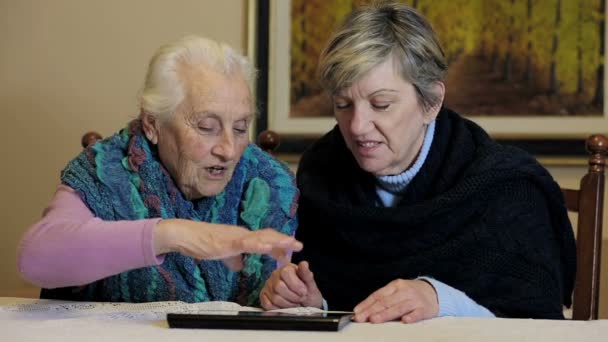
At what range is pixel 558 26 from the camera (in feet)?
9.09

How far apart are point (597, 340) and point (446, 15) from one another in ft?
5.86

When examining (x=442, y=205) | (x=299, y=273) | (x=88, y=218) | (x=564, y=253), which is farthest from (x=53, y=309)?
(x=564, y=253)

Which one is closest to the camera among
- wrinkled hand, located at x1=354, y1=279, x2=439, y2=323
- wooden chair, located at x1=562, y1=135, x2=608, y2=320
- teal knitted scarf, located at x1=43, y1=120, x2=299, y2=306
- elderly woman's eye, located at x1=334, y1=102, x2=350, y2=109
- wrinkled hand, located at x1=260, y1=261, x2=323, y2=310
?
wrinkled hand, located at x1=354, y1=279, x2=439, y2=323

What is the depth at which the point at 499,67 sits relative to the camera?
2834mm

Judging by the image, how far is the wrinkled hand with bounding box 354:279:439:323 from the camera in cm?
139

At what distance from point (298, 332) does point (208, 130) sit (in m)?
0.63

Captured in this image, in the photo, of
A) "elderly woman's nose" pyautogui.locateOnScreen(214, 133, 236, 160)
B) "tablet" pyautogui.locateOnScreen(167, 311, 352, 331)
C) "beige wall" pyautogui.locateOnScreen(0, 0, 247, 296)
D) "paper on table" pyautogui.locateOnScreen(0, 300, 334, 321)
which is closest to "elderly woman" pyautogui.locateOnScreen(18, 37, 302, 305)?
"elderly woman's nose" pyautogui.locateOnScreen(214, 133, 236, 160)

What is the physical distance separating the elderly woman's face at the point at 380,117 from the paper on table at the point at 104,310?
1.36 ft

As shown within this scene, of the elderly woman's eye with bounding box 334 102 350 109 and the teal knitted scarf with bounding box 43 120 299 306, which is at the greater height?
the elderly woman's eye with bounding box 334 102 350 109

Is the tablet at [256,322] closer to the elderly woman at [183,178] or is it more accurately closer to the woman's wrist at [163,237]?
the woman's wrist at [163,237]

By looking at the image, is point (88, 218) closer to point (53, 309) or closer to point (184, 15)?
point (53, 309)

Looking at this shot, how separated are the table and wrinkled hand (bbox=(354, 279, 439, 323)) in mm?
23

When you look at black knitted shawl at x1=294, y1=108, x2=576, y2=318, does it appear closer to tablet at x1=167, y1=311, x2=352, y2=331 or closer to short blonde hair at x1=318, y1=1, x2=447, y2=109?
short blonde hair at x1=318, y1=1, x2=447, y2=109

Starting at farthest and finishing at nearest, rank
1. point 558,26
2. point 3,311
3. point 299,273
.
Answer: point 558,26 < point 299,273 < point 3,311
